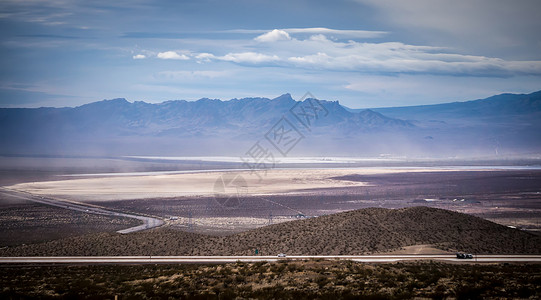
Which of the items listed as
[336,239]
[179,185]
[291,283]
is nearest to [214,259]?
[336,239]

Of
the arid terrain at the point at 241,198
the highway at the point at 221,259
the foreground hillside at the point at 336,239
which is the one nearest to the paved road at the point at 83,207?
the arid terrain at the point at 241,198

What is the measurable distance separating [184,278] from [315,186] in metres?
60.2

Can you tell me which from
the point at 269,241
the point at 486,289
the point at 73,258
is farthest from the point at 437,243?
the point at 73,258

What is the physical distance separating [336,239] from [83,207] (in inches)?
1473

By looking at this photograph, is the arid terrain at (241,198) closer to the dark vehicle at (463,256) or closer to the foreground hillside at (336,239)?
the foreground hillside at (336,239)

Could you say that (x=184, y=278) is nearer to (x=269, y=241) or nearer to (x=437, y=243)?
(x=269, y=241)

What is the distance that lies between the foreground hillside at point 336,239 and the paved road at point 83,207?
28.4 feet

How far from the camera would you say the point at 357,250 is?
36.8m

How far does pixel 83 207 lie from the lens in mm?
62469

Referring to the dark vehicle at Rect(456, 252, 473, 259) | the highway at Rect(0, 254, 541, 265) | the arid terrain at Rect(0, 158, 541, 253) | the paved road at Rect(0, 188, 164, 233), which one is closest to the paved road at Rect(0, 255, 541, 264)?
the highway at Rect(0, 254, 541, 265)

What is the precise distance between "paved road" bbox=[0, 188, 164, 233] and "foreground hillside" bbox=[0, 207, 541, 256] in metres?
8.65

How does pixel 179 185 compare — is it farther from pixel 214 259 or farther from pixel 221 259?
pixel 221 259

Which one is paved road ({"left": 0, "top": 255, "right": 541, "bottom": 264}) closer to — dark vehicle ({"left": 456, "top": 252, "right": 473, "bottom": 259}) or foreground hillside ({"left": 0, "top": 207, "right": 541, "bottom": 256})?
dark vehicle ({"left": 456, "top": 252, "right": 473, "bottom": 259})

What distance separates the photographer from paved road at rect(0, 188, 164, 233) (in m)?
50.8
